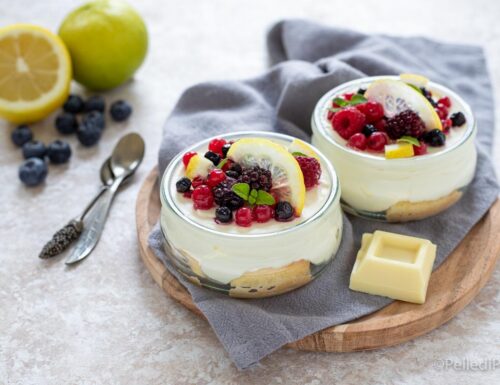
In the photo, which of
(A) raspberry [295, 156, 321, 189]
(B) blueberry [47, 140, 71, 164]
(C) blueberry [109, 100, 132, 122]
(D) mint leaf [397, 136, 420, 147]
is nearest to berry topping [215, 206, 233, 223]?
(A) raspberry [295, 156, 321, 189]

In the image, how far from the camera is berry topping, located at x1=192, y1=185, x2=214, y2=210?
5.68 feet

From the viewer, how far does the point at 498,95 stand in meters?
2.64

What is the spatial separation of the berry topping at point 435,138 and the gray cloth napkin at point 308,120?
220 mm

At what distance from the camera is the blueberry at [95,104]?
2641 mm

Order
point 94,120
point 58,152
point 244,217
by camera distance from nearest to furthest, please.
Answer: point 244,217
point 58,152
point 94,120

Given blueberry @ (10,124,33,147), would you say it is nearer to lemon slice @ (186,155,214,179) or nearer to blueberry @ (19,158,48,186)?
blueberry @ (19,158,48,186)

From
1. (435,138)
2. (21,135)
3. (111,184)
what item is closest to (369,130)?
(435,138)

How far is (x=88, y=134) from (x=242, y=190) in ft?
3.16

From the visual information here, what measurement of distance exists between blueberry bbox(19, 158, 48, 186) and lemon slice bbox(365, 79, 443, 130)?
1080 mm

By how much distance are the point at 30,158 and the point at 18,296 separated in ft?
2.16

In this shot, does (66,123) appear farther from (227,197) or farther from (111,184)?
(227,197)

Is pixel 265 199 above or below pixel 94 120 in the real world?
above

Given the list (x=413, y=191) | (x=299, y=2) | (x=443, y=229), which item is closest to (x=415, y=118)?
(x=413, y=191)

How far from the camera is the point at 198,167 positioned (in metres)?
1.83
